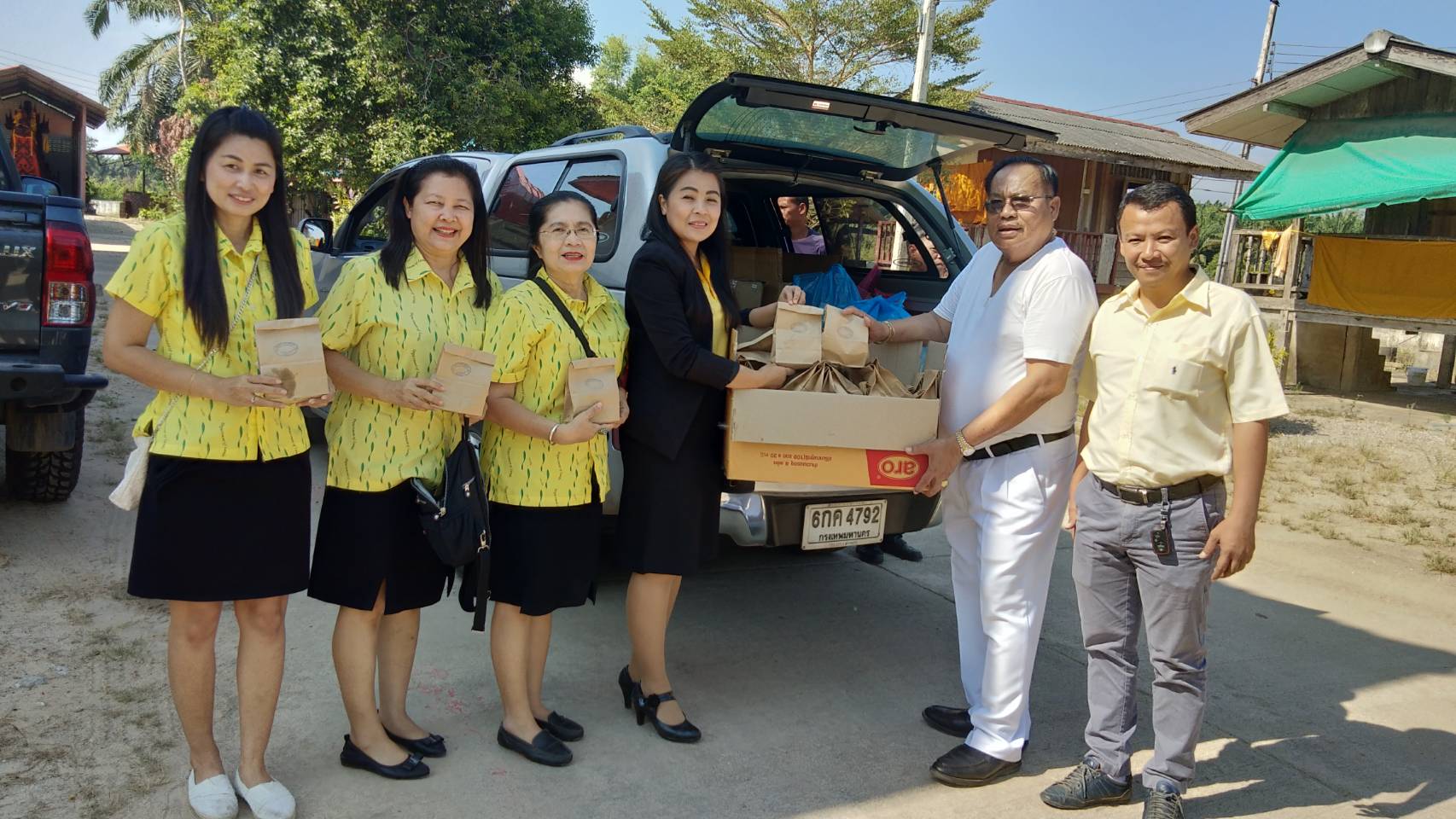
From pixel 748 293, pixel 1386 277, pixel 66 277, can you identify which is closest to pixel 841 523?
pixel 748 293

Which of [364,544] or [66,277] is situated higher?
[66,277]

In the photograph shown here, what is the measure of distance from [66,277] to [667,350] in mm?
3019

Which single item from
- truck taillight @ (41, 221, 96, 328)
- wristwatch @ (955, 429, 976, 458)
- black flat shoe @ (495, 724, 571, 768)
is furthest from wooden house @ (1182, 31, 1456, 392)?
truck taillight @ (41, 221, 96, 328)

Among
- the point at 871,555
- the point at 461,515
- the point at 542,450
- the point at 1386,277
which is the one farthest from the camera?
the point at 1386,277

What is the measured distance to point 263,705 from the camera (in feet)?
8.78

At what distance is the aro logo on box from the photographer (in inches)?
121

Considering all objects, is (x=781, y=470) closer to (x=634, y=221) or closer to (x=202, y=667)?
(x=634, y=221)

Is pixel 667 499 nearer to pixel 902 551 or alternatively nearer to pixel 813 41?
→ pixel 902 551

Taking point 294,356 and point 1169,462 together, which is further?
point 1169,462

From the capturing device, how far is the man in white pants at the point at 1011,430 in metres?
2.90

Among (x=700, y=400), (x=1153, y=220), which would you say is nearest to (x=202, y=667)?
(x=700, y=400)

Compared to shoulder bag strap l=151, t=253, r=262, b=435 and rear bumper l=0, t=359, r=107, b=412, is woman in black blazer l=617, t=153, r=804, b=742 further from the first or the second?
rear bumper l=0, t=359, r=107, b=412

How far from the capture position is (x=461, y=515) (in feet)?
8.84

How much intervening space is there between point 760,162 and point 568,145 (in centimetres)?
103
